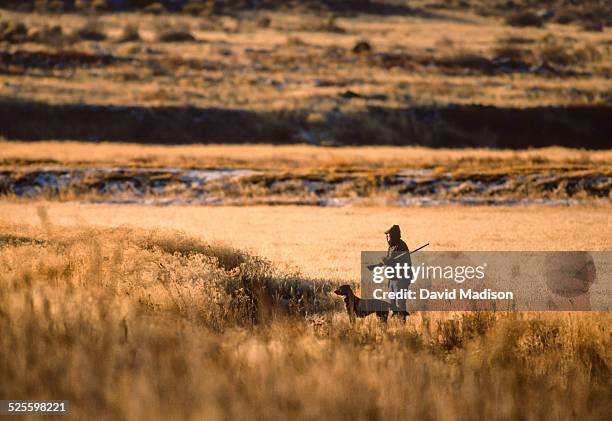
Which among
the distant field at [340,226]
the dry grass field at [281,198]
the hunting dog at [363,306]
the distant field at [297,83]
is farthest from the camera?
the distant field at [297,83]

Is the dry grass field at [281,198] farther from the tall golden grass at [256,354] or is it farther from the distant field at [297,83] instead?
the distant field at [297,83]

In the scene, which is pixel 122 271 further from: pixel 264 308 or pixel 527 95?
pixel 527 95

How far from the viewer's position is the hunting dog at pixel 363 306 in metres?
10.9

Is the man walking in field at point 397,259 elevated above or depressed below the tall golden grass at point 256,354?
above

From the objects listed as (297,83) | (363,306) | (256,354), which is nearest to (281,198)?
(363,306)

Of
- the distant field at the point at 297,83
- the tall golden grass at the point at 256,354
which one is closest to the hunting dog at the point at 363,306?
the tall golden grass at the point at 256,354

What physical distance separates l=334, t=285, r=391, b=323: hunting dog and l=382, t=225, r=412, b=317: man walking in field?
15 centimetres

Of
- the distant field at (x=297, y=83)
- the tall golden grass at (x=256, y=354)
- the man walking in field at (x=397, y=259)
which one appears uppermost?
the distant field at (x=297, y=83)

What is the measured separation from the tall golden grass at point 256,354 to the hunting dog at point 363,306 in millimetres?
328

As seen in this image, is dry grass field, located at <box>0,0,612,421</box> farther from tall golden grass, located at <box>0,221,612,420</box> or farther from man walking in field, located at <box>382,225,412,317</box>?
man walking in field, located at <box>382,225,412,317</box>

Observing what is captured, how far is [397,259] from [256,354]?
3.48 meters

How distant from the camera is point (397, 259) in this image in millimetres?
10758

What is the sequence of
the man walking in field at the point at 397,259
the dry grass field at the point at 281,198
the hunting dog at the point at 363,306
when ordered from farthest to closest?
the hunting dog at the point at 363,306, the man walking in field at the point at 397,259, the dry grass field at the point at 281,198

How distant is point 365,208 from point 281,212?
10.1 feet
